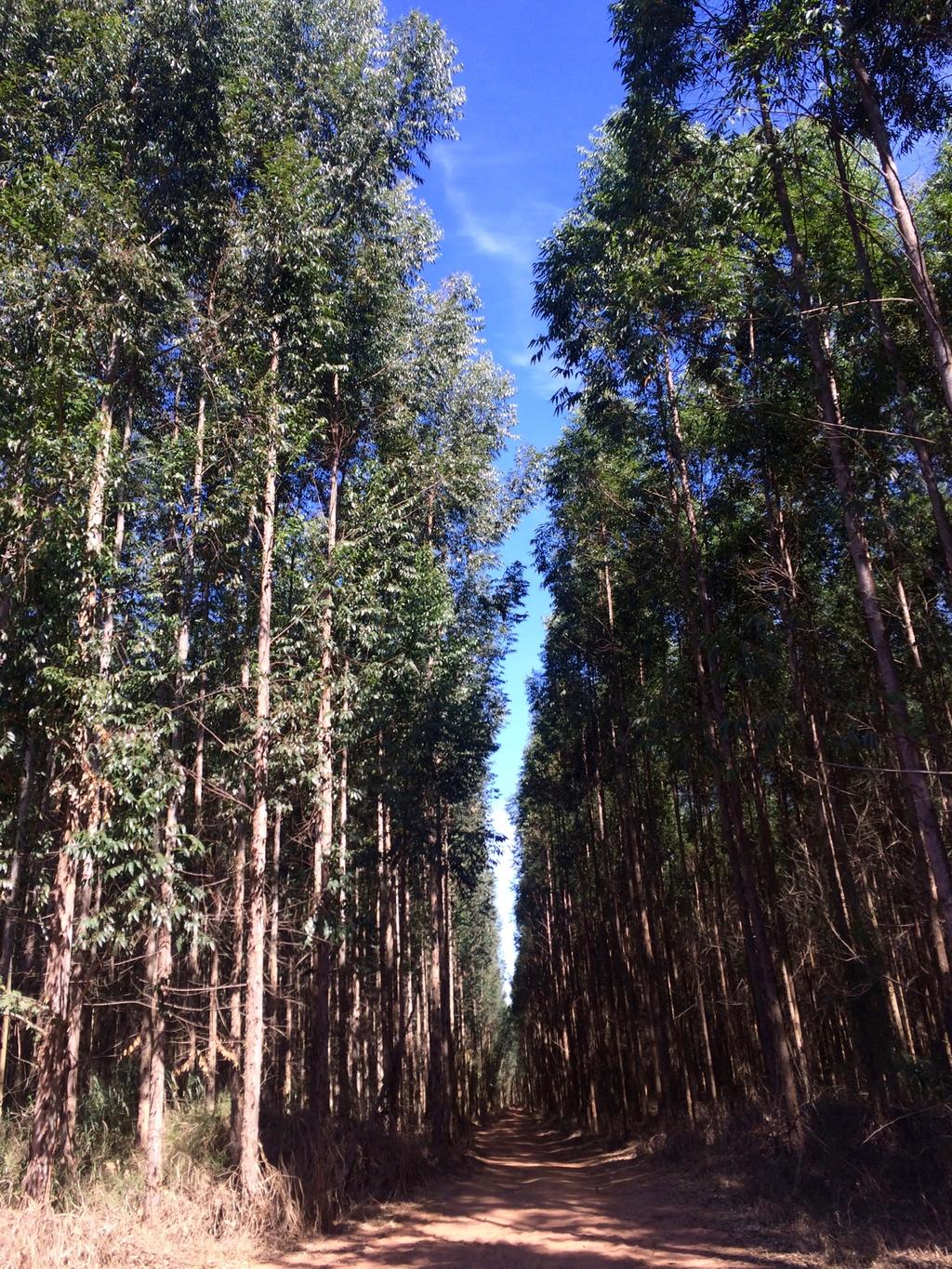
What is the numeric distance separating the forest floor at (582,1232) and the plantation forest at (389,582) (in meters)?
0.11

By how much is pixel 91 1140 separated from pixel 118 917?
2.94 meters

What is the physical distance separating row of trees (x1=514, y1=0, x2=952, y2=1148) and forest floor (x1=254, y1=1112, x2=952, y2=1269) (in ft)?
6.27

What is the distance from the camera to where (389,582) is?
43.0 feet

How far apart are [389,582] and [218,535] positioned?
120 inches

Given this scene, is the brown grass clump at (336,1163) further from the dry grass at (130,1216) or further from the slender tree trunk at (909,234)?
the slender tree trunk at (909,234)

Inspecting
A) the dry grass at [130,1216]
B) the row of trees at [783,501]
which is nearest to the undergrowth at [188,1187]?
the dry grass at [130,1216]

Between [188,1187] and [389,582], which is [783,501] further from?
[188,1187]

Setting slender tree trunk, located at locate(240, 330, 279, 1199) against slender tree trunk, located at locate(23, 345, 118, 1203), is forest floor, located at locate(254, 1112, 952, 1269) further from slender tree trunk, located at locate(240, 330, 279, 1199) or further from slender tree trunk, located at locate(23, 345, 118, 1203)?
slender tree trunk, located at locate(23, 345, 118, 1203)

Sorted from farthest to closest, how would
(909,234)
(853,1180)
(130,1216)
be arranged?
1. (853,1180)
2. (130,1216)
3. (909,234)

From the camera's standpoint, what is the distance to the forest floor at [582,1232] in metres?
6.72

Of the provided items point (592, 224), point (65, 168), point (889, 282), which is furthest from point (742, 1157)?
point (65, 168)

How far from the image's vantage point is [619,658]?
1702 cm

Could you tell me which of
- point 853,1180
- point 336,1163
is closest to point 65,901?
point 336,1163

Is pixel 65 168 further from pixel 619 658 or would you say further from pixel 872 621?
pixel 619 658
